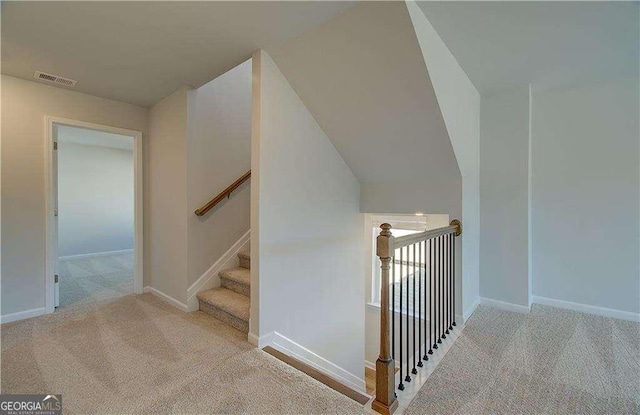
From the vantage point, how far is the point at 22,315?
8.22 feet

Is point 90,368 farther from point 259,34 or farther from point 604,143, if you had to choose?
point 604,143

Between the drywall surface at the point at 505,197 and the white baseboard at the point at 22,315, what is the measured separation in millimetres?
4344

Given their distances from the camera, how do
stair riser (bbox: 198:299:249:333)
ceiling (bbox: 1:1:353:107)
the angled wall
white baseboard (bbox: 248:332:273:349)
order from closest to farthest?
ceiling (bbox: 1:1:353:107) → the angled wall → white baseboard (bbox: 248:332:273:349) → stair riser (bbox: 198:299:249:333)

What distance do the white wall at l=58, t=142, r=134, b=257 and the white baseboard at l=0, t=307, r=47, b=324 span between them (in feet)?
11.6

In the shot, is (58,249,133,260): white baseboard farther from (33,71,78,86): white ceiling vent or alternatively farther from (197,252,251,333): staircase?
(197,252,251,333): staircase

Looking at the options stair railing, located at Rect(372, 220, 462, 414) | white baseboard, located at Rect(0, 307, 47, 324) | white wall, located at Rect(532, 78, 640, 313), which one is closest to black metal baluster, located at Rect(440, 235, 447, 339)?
stair railing, located at Rect(372, 220, 462, 414)

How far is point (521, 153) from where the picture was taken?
8.95 ft

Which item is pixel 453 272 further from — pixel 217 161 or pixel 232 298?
pixel 217 161

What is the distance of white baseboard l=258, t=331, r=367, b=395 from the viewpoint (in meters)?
2.15

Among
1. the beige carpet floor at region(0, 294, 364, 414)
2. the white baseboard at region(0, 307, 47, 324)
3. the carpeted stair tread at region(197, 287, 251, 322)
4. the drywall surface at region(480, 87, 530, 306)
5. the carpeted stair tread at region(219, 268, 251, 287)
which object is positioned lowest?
the beige carpet floor at region(0, 294, 364, 414)

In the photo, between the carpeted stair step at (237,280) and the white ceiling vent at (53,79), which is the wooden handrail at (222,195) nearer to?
the carpeted stair step at (237,280)

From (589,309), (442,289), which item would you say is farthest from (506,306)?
(442,289)

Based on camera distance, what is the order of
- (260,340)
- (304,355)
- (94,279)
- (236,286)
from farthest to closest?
(94,279), (236,286), (304,355), (260,340)

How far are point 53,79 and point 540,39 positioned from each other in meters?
4.02
